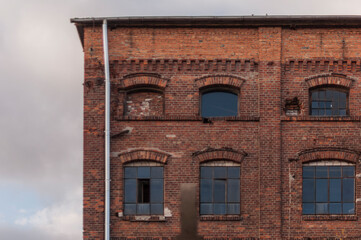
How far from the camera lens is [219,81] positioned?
1689cm

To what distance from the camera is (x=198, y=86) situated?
16875 millimetres

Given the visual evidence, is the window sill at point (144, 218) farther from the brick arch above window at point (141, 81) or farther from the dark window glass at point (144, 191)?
the brick arch above window at point (141, 81)

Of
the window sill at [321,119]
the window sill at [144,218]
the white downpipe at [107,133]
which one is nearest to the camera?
the white downpipe at [107,133]

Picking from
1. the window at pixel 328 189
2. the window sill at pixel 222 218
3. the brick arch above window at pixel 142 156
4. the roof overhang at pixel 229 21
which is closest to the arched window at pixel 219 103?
the brick arch above window at pixel 142 156

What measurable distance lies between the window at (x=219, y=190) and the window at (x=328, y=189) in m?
2.26

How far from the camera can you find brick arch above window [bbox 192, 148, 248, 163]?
1647cm

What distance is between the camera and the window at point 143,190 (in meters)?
16.5

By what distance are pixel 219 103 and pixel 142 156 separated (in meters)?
3.20

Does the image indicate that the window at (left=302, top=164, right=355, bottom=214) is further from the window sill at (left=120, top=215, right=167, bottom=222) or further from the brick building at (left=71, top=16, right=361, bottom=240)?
the window sill at (left=120, top=215, right=167, bottom=222)

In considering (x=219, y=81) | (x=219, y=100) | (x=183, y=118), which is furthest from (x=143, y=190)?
(x=219, y=81)

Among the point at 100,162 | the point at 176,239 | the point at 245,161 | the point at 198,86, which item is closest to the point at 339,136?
the point at 245,161

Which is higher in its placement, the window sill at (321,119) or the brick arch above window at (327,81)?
the brick arch above window at (327,81)

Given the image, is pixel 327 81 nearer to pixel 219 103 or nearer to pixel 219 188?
pixel 219 103

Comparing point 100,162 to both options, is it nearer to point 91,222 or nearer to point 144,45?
point 91,222
